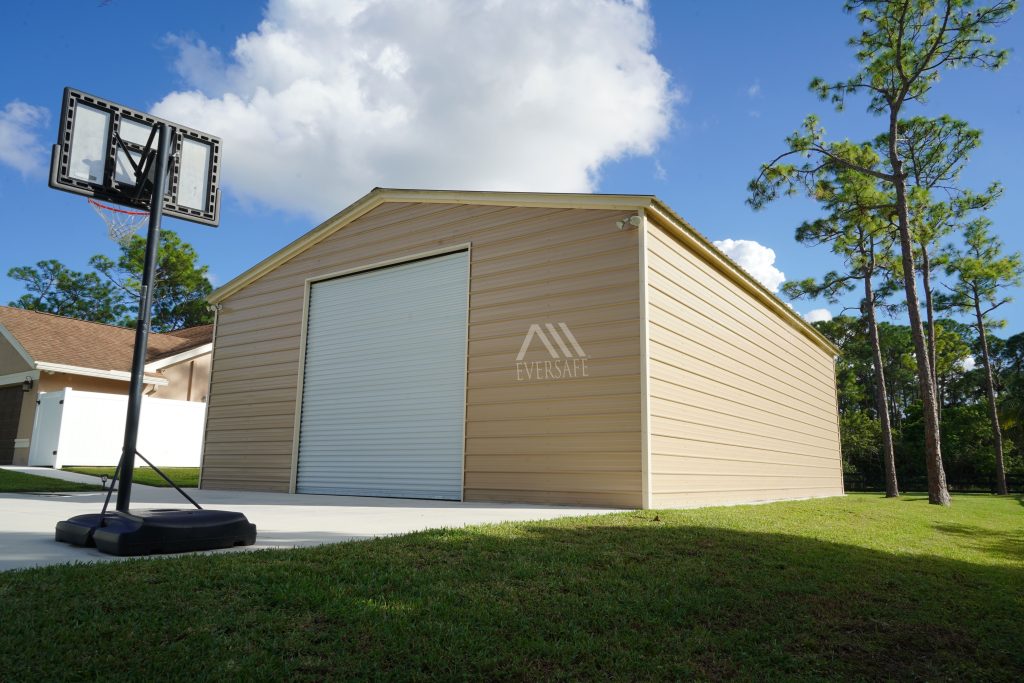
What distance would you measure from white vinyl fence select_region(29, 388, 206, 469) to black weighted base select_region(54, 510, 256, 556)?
12164 mm

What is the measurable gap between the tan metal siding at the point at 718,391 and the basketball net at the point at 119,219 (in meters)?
5.29

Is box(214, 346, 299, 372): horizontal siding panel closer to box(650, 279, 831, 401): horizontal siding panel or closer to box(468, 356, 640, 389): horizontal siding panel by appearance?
box(468, 356, 640, 389): horizontal siding panel

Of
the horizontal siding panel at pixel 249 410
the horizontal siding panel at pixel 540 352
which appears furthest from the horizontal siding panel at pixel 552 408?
the horizontal siding panel at pixel 249 410

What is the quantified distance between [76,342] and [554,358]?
17.1 metres

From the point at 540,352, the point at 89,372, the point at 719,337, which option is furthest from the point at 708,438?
the point at 89,372

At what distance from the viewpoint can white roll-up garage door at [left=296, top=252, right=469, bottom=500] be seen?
9.10 meters

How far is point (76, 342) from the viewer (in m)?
18.8

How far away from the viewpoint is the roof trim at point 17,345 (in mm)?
16797

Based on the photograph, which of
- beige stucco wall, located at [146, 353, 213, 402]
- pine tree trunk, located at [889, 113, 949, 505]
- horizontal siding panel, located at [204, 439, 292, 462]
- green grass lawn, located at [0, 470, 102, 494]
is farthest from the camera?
beige stucco wall, located at [146, 353, 213, 402]

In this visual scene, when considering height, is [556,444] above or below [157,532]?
above

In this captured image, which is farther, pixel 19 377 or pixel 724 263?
pixel 19 377

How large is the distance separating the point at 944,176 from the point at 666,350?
15.2m

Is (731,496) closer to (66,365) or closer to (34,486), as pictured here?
(34,486)

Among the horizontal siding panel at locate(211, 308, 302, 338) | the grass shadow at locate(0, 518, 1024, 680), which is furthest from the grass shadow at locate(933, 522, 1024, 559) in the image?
the horizontal siding panel at locate(211, 308, 302, 338)
